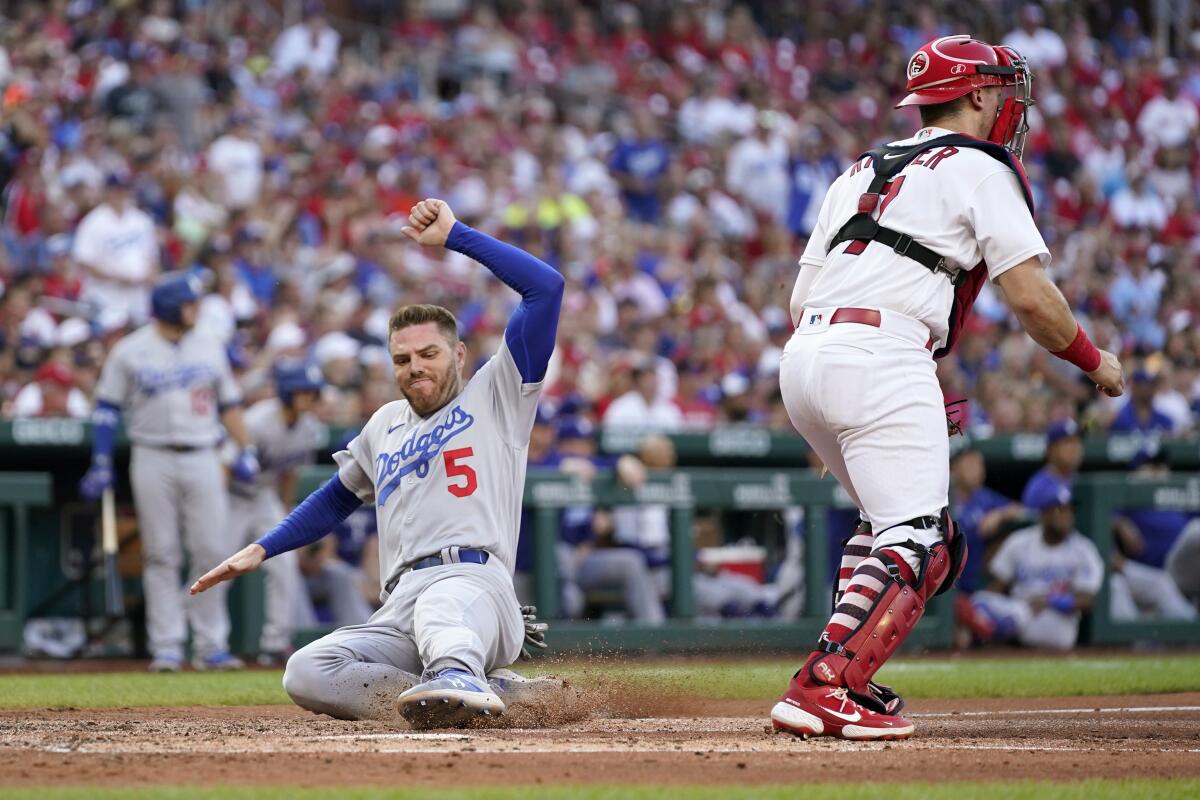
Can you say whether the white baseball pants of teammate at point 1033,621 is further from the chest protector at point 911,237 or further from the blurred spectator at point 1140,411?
the chest protector at point 911,237

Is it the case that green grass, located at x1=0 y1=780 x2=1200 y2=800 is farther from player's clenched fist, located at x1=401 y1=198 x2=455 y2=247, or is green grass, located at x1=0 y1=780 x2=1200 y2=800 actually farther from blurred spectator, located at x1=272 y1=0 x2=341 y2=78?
blurred spectator, located at x1=272 y1=0 x2=341 y2=78

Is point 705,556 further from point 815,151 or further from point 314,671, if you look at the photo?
point 815,151

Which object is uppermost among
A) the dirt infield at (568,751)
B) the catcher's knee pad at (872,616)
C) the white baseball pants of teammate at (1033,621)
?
the catcher's knee pad at (872,616)

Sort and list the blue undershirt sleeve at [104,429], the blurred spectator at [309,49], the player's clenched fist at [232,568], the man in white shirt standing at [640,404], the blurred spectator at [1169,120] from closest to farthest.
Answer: the player's clenched fist at [232,568] < the blue undershirt sleeve at [104,429] < the man in white shirt standing at [640,404] < the blurred spectator at [309,49] < the blurred spectator at [1169,120]

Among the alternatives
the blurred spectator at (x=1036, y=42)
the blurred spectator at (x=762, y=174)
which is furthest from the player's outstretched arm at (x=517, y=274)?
the blurred spectator at (x=1036, y=42)

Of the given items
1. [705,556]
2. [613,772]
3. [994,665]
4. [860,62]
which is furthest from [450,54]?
[613,772]
